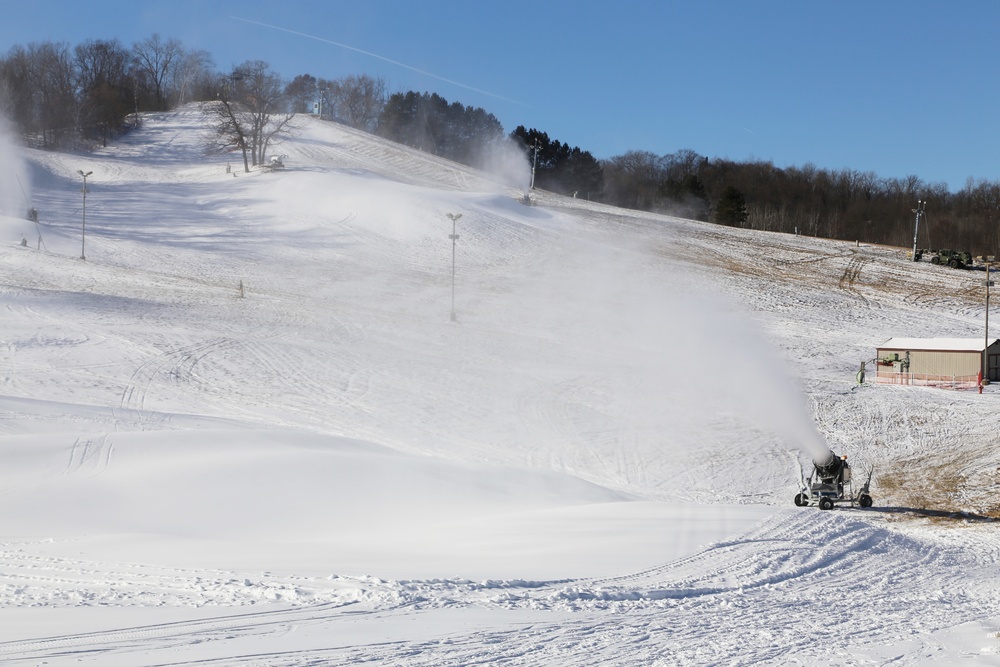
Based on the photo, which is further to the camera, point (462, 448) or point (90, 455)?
point (462, 448)

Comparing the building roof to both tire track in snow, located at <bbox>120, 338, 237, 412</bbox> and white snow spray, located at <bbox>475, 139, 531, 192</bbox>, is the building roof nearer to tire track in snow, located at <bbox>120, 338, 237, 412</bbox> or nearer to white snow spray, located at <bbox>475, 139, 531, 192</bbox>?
tire track in snow, located at <bbox>120, 338, 237, 412</bbox>

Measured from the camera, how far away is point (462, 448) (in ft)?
78.9

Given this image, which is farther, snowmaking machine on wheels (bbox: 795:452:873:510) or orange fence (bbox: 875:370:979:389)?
orange fence (bbox: 875:370:979:389)

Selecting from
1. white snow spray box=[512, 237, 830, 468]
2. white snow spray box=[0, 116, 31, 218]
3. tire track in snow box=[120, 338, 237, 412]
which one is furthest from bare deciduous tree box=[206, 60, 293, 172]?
tire track in snow box=[120, 338, 237, 412]

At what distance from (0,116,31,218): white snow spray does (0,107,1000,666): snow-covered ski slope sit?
149 cm

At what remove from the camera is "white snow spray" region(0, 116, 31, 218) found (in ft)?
213

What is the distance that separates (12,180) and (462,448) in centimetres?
6620

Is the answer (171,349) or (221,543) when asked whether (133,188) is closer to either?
(171,349)

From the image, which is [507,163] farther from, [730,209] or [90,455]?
[90,455]

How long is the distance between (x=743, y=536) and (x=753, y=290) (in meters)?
45.2

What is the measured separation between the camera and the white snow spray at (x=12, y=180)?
6500 cm

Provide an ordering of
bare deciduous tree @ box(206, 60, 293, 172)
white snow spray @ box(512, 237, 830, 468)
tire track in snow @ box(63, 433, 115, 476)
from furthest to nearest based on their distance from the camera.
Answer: bare deciduous tree @ box(206, 60, 293, 172)
white snow spray @ box(512, 237, 830, 468)
tire track in snow @ box(63, 433, 115, 476)

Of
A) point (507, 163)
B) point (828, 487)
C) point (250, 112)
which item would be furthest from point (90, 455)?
point (507, 163)

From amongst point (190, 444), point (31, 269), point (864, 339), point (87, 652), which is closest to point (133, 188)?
point (31, 269)
